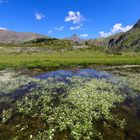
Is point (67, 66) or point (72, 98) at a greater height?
point (72, 98)

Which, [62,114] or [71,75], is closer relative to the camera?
[62,114]

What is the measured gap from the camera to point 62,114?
28.3 meters

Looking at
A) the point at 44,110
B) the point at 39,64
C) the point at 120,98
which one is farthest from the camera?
the point at 39,64

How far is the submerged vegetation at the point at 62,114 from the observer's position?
23516mm

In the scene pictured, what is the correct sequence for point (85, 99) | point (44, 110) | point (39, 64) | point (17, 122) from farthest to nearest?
point (39, 64) < point (85, 99) < point (44, 110) < point (17, 122)

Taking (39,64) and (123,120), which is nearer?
(123,120)

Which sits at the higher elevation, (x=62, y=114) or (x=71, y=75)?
(x=62, y=114)

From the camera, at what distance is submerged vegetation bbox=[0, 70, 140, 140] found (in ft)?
77.2

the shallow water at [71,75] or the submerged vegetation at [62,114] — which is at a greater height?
the submerged vegetation at [62,114]

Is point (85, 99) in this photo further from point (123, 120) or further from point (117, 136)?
point (117, 136)

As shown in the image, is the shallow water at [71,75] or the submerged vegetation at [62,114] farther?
the shallow water at [71,75]

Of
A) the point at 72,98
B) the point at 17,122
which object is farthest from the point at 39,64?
the point at 17,122

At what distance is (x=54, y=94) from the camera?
40344 millimetres

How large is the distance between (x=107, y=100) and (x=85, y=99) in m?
3.32
